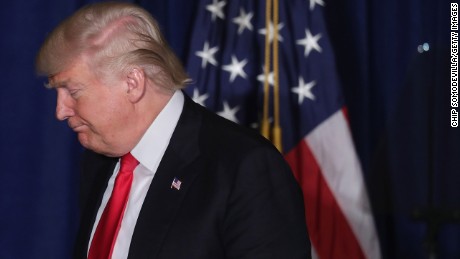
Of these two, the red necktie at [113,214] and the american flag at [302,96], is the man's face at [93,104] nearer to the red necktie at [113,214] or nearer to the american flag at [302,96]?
the red necktie at [113,214]

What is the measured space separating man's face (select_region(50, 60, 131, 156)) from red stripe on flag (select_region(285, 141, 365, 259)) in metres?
1.29

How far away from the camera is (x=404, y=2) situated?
3291 mm

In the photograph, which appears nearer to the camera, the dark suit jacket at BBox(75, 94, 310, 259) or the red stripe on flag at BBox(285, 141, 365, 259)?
the dark suit jacket at BBox(75, 94, 310, 259)

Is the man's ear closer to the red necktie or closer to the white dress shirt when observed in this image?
the white dress shirt

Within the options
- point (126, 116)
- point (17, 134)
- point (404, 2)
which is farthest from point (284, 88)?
point (126, 116)

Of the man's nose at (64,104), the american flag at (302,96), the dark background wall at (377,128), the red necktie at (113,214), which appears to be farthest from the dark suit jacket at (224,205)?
the dark background wall at (377,128)

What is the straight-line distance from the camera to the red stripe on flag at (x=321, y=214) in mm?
2906

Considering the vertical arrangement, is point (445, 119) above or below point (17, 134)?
above

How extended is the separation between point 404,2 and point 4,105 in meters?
1.65

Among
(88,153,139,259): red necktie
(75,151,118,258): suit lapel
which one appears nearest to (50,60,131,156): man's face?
(88,153,139,259): red necktie

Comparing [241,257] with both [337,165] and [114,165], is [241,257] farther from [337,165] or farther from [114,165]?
[337,165]

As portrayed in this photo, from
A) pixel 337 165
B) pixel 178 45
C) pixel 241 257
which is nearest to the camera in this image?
pixel 241 257

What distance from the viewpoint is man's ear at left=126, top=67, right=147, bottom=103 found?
1.70 meters

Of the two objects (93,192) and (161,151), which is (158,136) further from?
(93,192)
